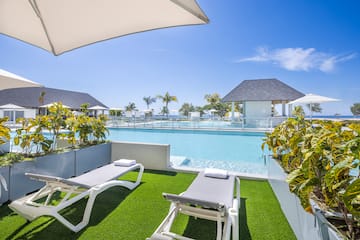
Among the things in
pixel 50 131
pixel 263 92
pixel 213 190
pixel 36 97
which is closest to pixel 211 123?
pixel 263 92

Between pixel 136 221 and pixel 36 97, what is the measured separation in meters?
28.2

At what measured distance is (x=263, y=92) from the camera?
57.1 ft

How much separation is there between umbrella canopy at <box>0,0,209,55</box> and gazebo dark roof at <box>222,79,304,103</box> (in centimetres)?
1633

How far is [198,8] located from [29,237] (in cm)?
327

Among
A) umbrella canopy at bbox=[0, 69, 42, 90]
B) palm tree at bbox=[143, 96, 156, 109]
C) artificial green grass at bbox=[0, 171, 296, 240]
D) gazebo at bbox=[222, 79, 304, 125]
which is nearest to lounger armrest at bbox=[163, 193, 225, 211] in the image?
artificial green grass at bbox=[0, 171, 296, 240]

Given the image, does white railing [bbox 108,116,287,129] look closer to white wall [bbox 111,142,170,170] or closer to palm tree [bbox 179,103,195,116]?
white wall [bbox 111,142,170,170]

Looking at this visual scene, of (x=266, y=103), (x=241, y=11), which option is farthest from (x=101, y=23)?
(x=266, y=103)

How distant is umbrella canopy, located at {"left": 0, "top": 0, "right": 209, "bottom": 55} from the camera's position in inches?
70.5

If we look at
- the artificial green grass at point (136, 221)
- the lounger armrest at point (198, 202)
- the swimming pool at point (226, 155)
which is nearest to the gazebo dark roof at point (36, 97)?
the swimming pool at point (226, 155)

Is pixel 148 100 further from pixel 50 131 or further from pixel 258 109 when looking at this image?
pixel 50 131

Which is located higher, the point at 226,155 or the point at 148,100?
the point at 148,100

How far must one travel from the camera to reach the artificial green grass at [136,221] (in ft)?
7.48

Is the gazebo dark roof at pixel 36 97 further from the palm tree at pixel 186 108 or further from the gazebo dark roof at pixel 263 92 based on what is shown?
the palm tree at pixel 186 108

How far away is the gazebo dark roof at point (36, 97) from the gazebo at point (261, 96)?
22699 mm
